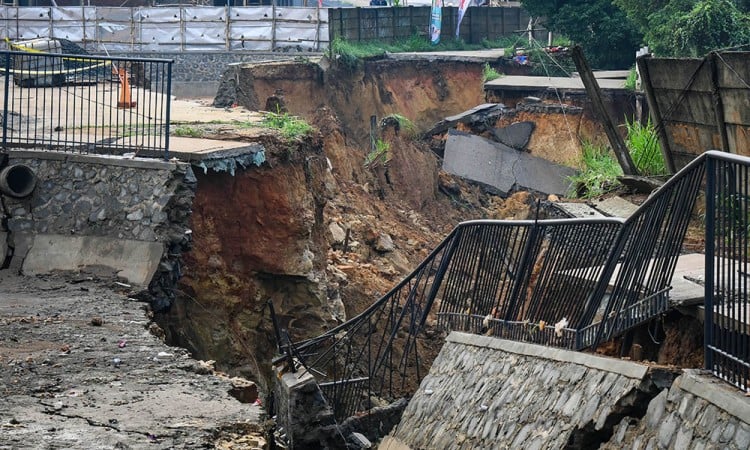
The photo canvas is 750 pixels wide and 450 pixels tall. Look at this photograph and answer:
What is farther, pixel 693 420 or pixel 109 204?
pixel 109 204

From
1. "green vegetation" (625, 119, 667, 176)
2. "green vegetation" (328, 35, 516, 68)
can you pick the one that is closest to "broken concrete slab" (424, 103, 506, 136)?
"green vegetation" (328, 35, 516, 68)

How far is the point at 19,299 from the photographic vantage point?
12102mm

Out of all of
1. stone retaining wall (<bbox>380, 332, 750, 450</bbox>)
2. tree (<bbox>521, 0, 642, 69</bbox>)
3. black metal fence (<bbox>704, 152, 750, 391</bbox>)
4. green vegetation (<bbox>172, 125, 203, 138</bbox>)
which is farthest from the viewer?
tree (<bbox>521, 0, 642, 69</bbox>)

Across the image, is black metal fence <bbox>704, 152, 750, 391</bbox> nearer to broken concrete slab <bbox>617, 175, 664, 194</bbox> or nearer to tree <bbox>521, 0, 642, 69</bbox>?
broken concrete slab <bbox>617, 175, 664, 194</bbox>

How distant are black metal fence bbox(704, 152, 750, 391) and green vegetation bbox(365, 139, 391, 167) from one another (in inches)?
885

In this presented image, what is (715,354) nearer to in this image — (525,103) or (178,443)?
(178,443)

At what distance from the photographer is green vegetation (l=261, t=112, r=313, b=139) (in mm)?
18125

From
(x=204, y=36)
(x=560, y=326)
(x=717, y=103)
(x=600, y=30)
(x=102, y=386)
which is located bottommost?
(x=102, y=386)

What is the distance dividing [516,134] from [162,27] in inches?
646

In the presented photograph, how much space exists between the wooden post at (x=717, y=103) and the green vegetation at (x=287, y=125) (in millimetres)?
6451

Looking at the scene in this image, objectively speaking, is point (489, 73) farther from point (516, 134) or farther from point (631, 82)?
point (631, 82)

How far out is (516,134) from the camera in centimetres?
2834

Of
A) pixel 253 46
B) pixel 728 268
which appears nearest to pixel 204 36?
pixel 253 46

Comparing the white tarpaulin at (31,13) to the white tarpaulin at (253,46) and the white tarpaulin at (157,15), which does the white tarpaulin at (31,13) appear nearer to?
the white tarpaulin at (157,15)
